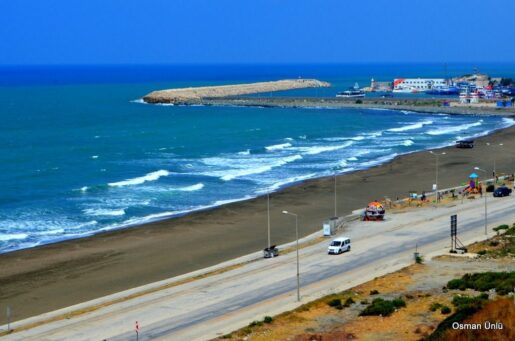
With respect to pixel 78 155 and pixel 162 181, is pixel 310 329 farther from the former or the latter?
pixel 78 155

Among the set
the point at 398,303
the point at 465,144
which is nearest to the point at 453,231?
the point at 398,303

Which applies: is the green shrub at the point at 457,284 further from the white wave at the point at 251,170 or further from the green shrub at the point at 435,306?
the white wave at the point at 251,170

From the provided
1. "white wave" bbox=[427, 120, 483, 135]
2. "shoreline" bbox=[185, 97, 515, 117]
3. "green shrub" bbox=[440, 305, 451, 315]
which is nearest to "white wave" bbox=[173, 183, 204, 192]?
"green shrub" bbox=[440, 305, 451, 315]

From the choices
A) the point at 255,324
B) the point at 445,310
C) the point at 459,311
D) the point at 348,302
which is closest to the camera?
the point at 459,311

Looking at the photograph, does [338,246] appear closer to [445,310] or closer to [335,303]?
[335,303]

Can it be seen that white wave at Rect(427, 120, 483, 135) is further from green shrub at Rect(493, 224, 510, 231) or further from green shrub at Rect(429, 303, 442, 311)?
green shrub at Rect(429, 303, 442, 311)

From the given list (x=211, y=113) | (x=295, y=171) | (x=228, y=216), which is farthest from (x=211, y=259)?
(x=211, y=113)
